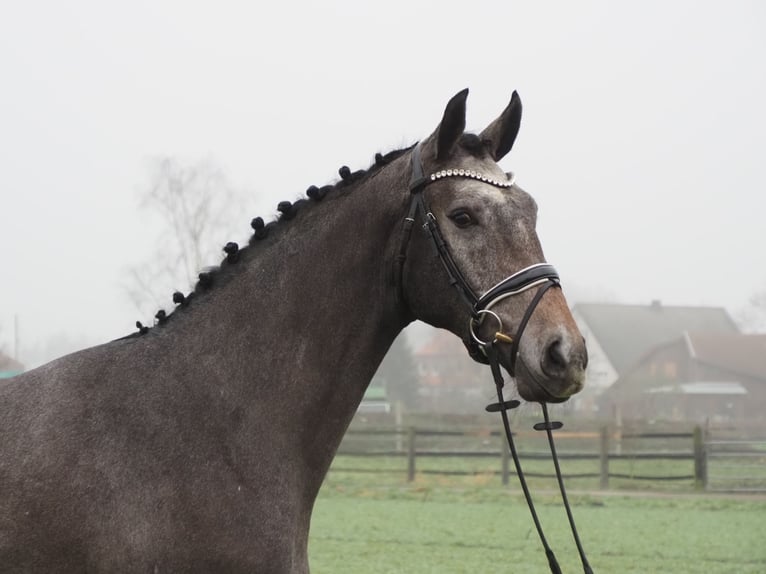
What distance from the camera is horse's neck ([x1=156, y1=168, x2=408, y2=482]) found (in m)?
3.29

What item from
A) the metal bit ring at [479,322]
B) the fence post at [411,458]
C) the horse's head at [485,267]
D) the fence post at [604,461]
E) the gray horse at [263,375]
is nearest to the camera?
the gray horse at [263,375]

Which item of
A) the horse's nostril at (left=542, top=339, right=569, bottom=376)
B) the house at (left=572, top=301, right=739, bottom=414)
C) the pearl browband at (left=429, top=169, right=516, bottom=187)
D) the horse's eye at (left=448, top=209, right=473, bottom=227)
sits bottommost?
the horse's nostril at (left=542, top=339, right=569, bottom=376)

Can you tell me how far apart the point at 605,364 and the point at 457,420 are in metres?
46.0

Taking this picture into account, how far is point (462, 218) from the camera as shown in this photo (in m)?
3.29

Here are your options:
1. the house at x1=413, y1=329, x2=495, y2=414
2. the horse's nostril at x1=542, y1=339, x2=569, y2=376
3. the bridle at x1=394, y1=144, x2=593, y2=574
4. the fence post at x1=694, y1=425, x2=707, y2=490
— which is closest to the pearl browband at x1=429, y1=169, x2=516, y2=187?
the bridle at x1=394, y1=144, x2=593, y2=574

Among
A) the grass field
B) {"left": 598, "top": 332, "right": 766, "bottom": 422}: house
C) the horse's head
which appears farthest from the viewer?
{"left": 598, "top": 332, "right": 766, "bottom": 422}: house

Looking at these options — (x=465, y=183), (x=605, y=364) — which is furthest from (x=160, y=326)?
(x=605, y=364)

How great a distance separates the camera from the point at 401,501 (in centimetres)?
1844

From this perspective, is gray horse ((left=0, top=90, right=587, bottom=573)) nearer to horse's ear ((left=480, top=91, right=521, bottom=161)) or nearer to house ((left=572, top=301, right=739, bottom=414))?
horse's ear ((left=480, top=91, right=521, bottom=161))

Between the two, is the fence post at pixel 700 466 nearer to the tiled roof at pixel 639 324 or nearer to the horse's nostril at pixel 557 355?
the horse's nostril at pixel 557 355

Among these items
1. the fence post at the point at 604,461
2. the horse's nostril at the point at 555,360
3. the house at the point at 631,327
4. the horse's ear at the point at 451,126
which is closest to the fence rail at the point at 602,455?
the fence post at the point at 604,461

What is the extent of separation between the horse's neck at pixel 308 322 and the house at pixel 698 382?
4249 centimetres

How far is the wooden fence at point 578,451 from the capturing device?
2151cm

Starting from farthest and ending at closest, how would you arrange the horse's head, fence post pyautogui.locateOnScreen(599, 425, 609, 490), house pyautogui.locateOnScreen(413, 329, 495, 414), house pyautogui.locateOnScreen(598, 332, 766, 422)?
house pyautogui.locateOnScreen(413, 329, 495, 414)
house pyautogui.locateOnScreen(598, 332, 766, 422)
fence post pyautogui.locateOnScreen(599, 425, 609, 490)
the horse's head
